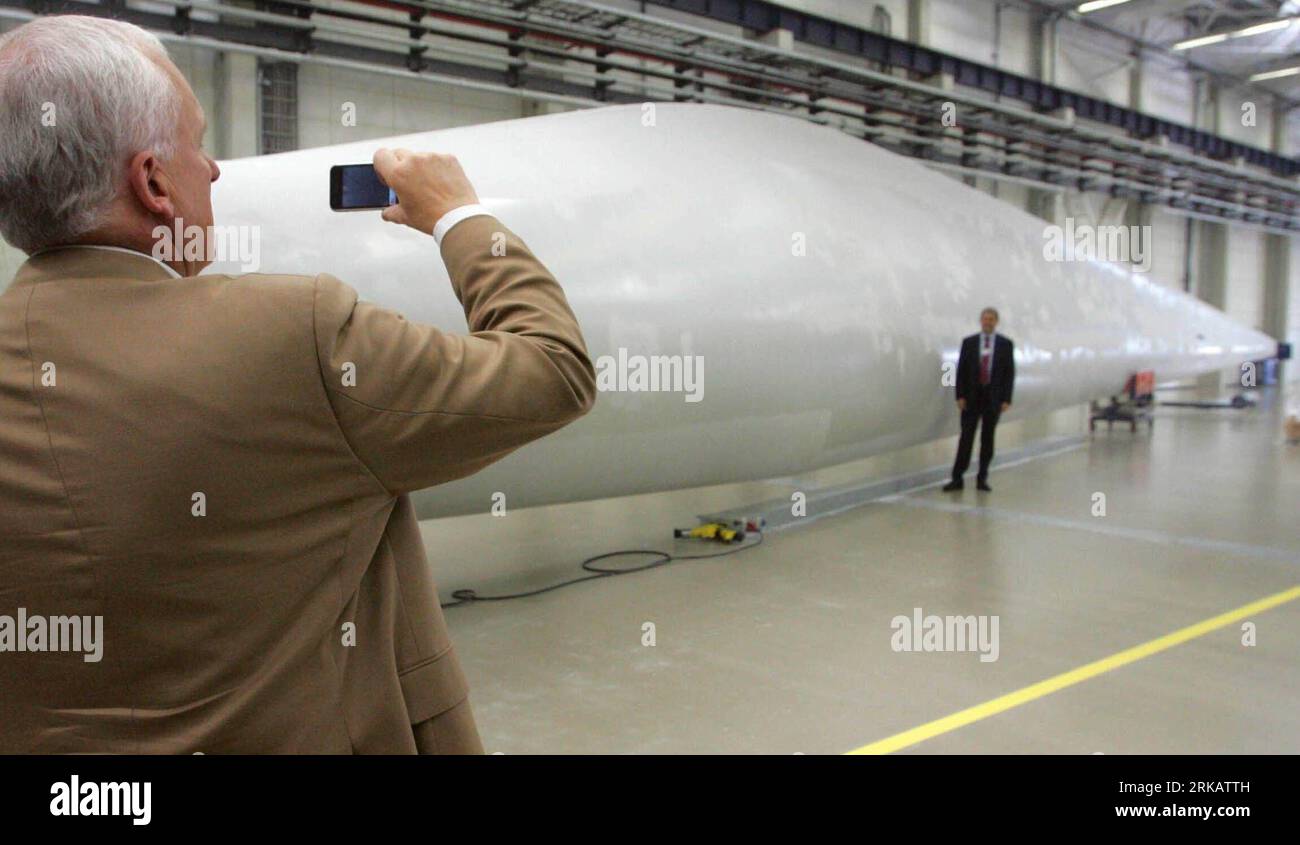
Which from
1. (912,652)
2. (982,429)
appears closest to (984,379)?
(982,429)

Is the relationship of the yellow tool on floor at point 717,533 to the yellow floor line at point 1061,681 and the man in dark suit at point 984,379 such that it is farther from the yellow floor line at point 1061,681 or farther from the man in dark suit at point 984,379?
the yellow floor line at point 1061,681

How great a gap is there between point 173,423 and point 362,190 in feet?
1.53

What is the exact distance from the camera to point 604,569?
522cm

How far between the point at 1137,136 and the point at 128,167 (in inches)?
780

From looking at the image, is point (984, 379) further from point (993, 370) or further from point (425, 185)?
point (425, 185)

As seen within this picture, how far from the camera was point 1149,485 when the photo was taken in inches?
307

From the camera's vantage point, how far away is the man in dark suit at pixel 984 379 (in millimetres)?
6703

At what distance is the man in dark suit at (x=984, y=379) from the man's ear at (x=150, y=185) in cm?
608

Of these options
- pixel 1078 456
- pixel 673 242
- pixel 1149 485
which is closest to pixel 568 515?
pixel 673 242

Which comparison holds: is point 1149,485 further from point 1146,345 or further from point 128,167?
point 128,167

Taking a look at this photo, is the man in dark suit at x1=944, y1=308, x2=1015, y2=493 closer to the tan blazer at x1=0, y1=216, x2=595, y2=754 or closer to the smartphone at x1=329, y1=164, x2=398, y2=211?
the smartphone at x1=329, y1=164, x2=398, y2=211

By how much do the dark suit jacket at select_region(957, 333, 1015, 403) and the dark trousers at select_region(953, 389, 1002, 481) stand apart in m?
0.06
